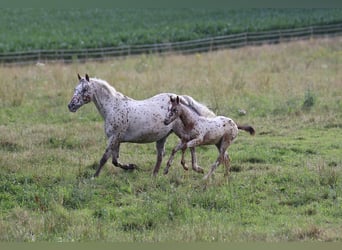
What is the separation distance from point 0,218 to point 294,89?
11.6 meters

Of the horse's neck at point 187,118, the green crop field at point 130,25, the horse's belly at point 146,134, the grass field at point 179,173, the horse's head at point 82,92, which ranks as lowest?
the green crop field at point 130,25

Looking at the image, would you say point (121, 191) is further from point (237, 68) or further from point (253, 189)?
point (237, 68)

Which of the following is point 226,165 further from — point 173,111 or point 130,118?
point 130,118

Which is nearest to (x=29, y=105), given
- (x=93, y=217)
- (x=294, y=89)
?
(x=294, y=89)

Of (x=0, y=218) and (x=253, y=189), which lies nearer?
(x=0, y=218)

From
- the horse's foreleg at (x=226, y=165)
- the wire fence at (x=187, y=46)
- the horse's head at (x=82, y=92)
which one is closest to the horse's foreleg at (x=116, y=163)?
the horse's head at (x=82, y=92)

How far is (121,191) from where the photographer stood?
10.5 metres

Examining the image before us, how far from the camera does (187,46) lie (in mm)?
34500

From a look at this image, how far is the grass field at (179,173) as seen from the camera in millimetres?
8680

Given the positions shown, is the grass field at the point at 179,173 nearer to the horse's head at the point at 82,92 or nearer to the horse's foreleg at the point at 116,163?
the horse's foreleg at the point at 116,163

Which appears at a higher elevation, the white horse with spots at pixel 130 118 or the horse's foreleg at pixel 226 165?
the white horse with spots at pixel 130 118

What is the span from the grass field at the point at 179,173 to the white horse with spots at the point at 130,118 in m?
0.38

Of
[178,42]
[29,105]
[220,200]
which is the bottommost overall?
[178,42]

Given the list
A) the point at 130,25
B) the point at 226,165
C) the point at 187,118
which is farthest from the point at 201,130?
the point at 130,25
